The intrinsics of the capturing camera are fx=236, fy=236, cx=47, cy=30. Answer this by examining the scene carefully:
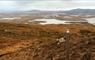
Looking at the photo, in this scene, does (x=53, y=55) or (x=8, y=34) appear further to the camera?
(x=8, y=34)

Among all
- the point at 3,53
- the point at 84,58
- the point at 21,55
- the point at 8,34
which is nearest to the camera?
the point at 84,58

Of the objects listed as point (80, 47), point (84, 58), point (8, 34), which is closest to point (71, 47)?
point (80, 47)

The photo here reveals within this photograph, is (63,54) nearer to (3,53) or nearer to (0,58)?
(0,58)

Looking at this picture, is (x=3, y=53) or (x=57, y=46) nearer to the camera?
(x=57, y=46)

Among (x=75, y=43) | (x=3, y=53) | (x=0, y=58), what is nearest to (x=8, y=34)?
(x=3, y=53)

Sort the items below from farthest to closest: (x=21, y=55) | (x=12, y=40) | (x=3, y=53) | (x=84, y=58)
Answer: (x=12, y=40) → (x=3, y=53) → (x=21, y=55) → (x=84, y=58)

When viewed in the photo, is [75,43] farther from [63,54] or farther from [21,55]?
[21,55]

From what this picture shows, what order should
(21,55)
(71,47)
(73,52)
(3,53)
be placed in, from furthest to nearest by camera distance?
(3,53), (21,55), (71,47), (73,52)

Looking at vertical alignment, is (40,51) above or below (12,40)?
above

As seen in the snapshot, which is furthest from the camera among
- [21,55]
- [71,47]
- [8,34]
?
[8,34]
